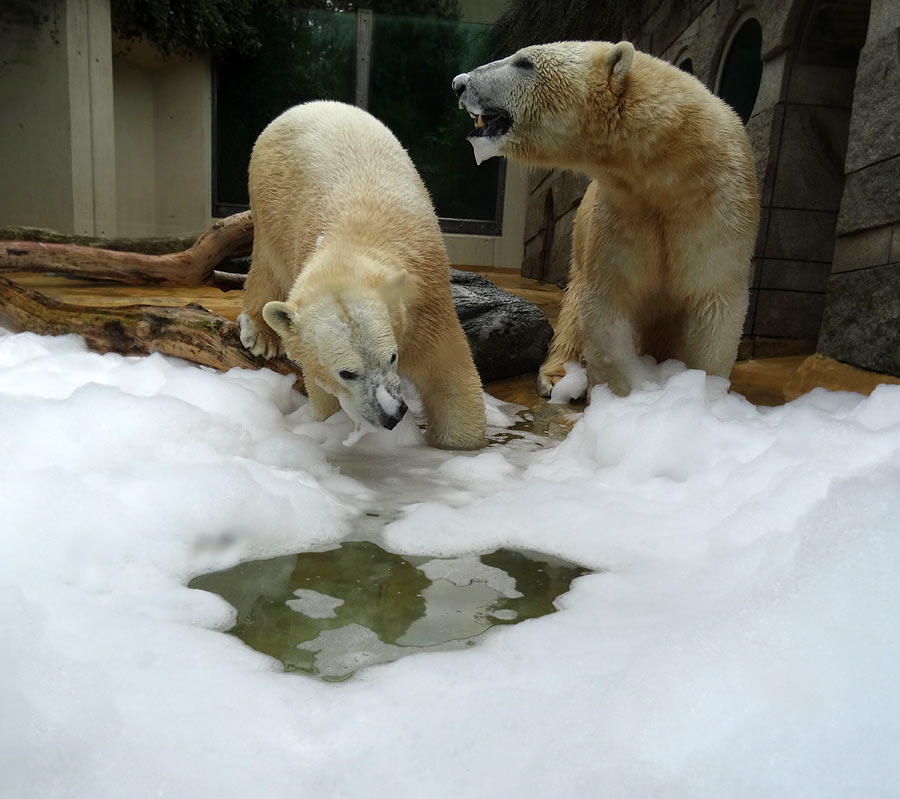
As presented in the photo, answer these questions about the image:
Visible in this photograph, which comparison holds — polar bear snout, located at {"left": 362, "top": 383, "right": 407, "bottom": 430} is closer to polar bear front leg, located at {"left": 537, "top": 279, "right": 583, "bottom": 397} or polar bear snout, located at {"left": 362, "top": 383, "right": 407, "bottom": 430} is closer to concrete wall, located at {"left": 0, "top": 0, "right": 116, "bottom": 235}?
polar bear front leg, located at {"left": 537, "top": 279, "right": 583, "bottom": 397}

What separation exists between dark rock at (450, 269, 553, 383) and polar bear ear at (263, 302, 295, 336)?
1741mm

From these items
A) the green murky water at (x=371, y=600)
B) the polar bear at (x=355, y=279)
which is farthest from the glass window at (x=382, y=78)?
the green murky water at (x=371, y=600)

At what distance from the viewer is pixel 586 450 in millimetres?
2619

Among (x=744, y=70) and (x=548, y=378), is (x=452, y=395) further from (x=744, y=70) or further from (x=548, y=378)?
(x=744, y=70)

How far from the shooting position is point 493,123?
268 cm

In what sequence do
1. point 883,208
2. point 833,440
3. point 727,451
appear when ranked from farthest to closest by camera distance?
point 883,208 < point 727,451 < point 833,440

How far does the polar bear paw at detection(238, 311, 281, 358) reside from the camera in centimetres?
357

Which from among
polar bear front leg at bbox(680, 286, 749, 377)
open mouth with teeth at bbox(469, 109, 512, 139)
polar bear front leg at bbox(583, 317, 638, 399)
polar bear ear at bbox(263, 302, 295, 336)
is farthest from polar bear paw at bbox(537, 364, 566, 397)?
polar bear ear at bbox(263, 302, 295, 336)

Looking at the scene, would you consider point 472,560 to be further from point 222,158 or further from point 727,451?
point 222,158

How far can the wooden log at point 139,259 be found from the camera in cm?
465

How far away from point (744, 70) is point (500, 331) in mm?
2254

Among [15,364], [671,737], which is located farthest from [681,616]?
[15,364]

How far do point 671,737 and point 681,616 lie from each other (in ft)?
1.23

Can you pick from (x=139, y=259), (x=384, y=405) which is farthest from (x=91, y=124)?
(x=384, y=405)
